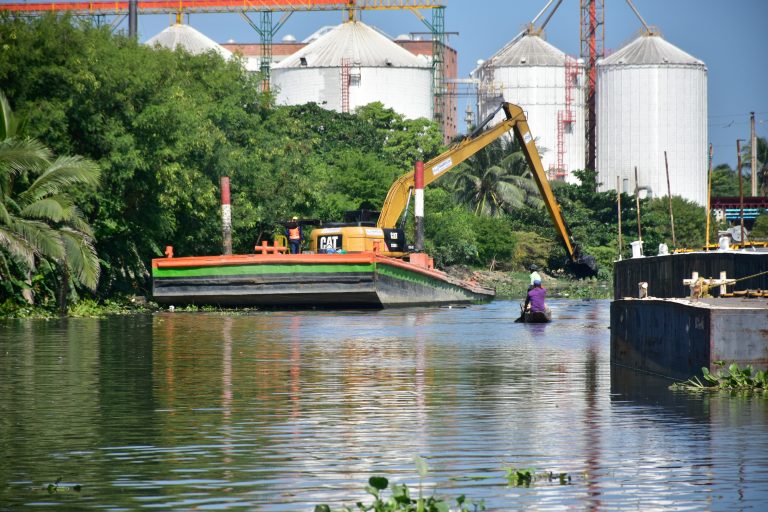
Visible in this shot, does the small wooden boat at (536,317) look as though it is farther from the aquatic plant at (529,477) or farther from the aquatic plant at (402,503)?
the aquatic plant at (402,503)

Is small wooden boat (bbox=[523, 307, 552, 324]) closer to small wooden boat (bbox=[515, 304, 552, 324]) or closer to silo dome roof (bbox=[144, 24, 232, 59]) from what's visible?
small wooden boat (bbox=[515, 304, 552, 324])

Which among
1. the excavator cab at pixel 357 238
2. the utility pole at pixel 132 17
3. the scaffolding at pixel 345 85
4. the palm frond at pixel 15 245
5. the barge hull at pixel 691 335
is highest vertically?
the scaffolding at pixel 345 85

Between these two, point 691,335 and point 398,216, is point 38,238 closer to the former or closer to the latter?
point 691,335

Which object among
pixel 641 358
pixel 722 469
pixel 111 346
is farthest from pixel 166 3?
pixel 722 469

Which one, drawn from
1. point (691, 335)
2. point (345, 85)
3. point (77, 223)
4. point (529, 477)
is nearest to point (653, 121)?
point (345, 85)

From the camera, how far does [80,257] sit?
119ft

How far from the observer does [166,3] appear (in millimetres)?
117562

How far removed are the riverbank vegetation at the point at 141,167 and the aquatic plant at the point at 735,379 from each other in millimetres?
20746

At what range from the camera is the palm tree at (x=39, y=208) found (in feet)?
113

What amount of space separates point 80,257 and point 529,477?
2616 centimetres

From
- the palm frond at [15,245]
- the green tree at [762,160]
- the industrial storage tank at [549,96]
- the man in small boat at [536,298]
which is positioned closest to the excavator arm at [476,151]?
the man in small boat at [536,298]

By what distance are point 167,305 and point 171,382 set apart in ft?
87.1

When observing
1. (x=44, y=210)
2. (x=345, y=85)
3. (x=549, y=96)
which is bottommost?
(x=44, y=210)

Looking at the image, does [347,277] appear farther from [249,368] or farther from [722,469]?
[722,469]
